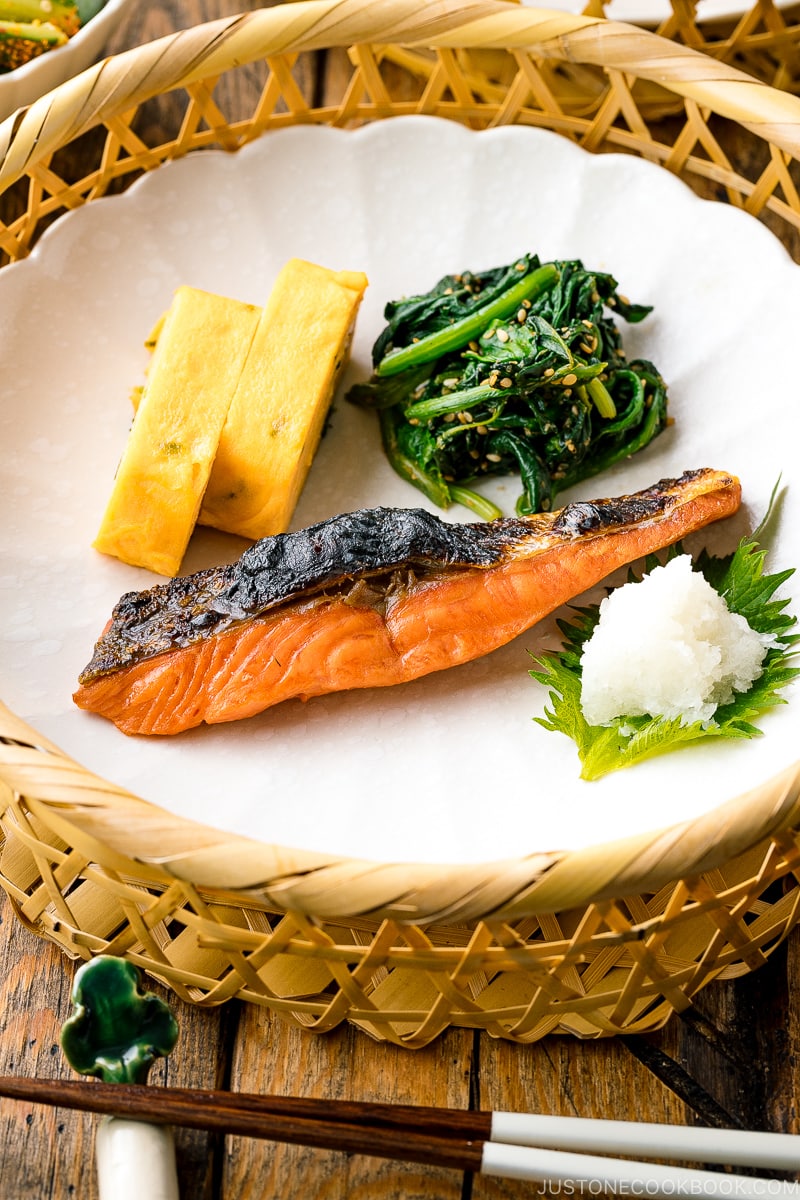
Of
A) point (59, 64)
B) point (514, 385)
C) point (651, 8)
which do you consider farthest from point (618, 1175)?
point (651, 8)

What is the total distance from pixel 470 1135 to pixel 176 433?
2.13 metres

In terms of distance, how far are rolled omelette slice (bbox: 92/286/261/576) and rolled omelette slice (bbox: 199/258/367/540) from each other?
0.23 feet

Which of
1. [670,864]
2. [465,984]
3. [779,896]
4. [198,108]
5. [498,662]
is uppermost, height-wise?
[198,108]

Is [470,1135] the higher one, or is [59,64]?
[59,64]

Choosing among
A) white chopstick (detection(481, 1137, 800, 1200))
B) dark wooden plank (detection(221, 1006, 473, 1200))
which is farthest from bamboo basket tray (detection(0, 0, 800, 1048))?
white chopstick (detection(481, 1137, 800, 1200))

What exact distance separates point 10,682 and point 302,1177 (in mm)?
1547

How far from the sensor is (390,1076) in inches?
114

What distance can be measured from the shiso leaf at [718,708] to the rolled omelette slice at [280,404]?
999 mm

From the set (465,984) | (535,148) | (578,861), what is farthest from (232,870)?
(535,148)

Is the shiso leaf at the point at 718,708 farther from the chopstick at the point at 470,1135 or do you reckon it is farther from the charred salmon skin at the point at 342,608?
the chopstick at the point at 470,1135

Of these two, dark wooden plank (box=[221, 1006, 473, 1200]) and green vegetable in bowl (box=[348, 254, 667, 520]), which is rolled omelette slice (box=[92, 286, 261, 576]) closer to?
green vegetable in bowl (box=[348, 254, 667, 520])

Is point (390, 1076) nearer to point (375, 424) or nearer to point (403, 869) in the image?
point (403, 869)

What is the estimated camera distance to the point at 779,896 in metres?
3.12

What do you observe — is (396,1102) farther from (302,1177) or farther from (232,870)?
(232,870)
